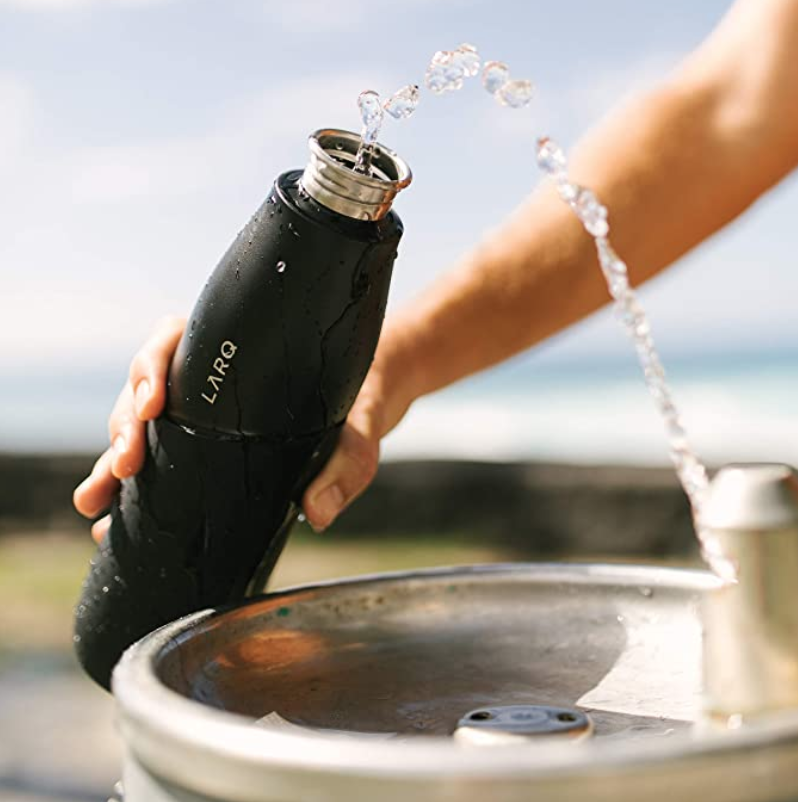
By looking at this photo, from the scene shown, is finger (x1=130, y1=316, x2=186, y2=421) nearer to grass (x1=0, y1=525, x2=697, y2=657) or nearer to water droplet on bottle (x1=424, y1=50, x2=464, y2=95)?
water droplet on bottle (x1=424, y1=50, x2=464, y2=95)

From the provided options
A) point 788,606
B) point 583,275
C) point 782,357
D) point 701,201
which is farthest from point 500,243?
point 782,357

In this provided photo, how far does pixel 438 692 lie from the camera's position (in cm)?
103

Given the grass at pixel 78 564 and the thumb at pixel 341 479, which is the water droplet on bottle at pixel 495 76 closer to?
the thumb at pixel 341 479

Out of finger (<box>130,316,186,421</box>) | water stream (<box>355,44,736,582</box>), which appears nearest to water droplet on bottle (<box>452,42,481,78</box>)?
water stream (<box>355,44,736,582</box>)

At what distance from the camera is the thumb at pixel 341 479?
1159 mm

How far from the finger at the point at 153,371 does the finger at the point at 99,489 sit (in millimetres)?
94

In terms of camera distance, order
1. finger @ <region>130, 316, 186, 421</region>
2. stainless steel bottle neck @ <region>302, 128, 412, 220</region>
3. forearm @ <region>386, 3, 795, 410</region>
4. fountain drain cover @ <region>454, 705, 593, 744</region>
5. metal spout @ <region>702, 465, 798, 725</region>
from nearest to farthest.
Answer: metal spout @ <region>702, 465, 798, 725</region>
fountain drain cover @ <region>454, 705, 593, 744</region>
stainless steel bottle neck @ <region>302, 128, 412, 220</region>
finger @ <region>130, 316, 186, 421</region>
forearm @ <region>386, 3, 795, 410</region>

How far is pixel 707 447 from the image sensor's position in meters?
12.1

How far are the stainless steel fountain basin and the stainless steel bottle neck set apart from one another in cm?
33

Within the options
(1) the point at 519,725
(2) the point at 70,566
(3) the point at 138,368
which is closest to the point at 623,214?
(3) the point at 138,368

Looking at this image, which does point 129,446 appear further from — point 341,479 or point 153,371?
point 341,479

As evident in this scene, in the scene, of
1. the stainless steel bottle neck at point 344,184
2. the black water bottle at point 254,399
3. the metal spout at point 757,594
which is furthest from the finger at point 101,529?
the metal spout at point 757,594

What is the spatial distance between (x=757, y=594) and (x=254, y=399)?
45cm

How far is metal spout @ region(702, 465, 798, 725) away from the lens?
0.71 metres
